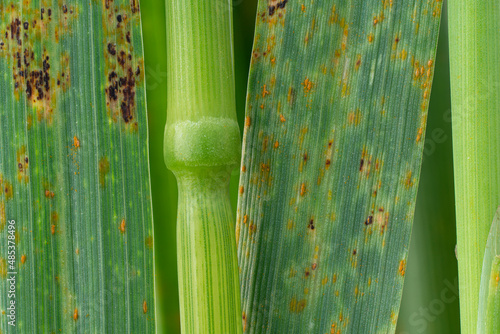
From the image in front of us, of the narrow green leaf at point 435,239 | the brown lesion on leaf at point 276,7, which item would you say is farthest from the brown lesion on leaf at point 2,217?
the narrow green leaf at point 435,239

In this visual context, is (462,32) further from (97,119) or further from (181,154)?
(97,119)

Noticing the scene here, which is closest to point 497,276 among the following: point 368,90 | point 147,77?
point 368,90

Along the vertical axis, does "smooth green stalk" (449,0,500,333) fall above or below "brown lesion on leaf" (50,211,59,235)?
above

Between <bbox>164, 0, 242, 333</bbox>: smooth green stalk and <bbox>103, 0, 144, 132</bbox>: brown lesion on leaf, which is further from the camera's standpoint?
<bbox>103, 0, 144, 132</bbox>: brown lesion on leaf

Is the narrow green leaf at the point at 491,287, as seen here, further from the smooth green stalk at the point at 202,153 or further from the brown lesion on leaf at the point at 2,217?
the brown lesion on leaf at the point at 2,217

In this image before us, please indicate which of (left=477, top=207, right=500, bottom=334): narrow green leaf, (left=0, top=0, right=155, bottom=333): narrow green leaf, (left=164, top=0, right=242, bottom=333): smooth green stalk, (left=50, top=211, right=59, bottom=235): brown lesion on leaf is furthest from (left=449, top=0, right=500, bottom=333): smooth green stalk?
(left=50, top=211, right=59, bottom=235): brown lesion on leaf

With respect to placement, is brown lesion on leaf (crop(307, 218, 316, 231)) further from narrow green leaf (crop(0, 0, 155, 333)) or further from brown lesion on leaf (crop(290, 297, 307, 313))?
narrow green leaf (crop(0, 0, 155, 333))

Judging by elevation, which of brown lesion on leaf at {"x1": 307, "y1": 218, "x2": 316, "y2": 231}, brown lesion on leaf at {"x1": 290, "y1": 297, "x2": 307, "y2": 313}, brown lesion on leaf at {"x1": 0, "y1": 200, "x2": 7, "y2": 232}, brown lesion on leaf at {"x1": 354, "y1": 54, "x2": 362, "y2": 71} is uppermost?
brown lesion on leaf at {"x1": 354, "y1": 54, "x2": 362, "y2": 71}
